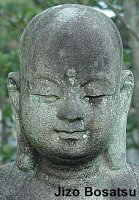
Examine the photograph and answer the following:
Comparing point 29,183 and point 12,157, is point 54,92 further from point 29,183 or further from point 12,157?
point 12,157

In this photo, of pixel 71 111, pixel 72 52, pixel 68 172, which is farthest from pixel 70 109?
pixel 68 172

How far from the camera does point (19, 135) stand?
2.16m

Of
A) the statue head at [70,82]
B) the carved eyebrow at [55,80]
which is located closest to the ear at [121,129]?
the statue head at [70,82]

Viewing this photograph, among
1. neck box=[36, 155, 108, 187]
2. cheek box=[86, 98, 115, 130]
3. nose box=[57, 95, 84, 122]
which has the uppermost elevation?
nose box=[57, 95, 84, 122]

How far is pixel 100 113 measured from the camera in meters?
1.92

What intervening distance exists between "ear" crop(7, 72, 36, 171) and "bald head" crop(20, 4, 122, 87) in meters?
0.13

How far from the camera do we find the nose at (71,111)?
1858 mm

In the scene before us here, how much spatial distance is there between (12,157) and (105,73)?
8.03 feet

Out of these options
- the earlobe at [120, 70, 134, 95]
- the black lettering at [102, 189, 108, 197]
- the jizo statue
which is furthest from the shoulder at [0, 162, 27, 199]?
the earlobe at [120, 70, 134, 95]

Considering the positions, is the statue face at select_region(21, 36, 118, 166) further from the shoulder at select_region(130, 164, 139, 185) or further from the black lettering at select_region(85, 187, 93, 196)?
the shoulder at select_region(130, 164, 139, 185)

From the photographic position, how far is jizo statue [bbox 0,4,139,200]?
188cm

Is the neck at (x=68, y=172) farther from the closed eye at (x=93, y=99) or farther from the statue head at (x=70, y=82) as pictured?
the closed eye at (x=93, y=99)

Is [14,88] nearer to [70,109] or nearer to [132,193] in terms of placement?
[70,109]

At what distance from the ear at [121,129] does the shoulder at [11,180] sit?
40cm
